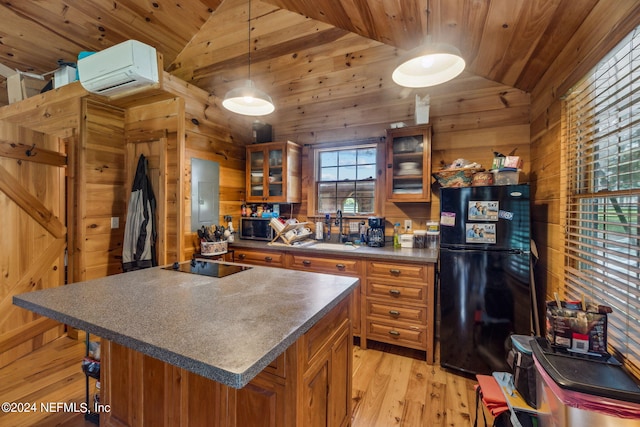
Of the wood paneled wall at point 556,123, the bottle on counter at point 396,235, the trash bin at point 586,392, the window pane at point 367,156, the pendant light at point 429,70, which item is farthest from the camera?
the window pane at point 367,156

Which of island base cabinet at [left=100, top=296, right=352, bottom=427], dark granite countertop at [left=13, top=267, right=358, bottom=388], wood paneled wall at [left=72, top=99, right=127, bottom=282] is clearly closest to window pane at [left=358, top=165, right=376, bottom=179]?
dark granite countertop at [left=13, top=267, right=358, bottom=388]

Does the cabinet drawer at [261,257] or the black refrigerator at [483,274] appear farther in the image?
the cabinet drawer at [261,257]

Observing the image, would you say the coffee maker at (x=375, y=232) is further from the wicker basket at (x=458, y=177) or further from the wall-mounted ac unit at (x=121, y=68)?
the wall-mounted ac unit at (x=121, y=68)

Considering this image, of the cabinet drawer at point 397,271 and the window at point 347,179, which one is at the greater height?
the window at point 347,179

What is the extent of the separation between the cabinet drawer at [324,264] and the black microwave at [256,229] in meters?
0.62

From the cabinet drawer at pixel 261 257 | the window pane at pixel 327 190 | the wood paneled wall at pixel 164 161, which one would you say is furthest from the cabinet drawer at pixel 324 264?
the wood paneled wall at pixel 164 161

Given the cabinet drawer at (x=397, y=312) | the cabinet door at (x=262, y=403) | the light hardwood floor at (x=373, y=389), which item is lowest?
the light hardwood floor at (x=373, y=389)

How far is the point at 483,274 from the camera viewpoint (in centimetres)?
216

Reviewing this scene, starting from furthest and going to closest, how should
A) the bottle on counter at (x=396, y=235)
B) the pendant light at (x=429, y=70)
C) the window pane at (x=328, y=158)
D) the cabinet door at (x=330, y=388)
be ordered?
1. the window pane at (x=328, y=158)
2. the bottle on counter at (x=396, y=235)
3. the pendant light at (x=429, y=70)
4. the cabinet door at (x=330, y=388)

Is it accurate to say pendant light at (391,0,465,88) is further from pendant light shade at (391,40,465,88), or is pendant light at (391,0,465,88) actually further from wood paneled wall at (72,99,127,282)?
wood paneled wall at (72,99,127,282)

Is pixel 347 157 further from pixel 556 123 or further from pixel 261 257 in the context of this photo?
pixel 556 123

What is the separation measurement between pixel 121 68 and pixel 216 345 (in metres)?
2.37

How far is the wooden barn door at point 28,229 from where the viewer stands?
2.43m

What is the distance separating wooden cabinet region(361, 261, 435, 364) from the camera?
241cm
